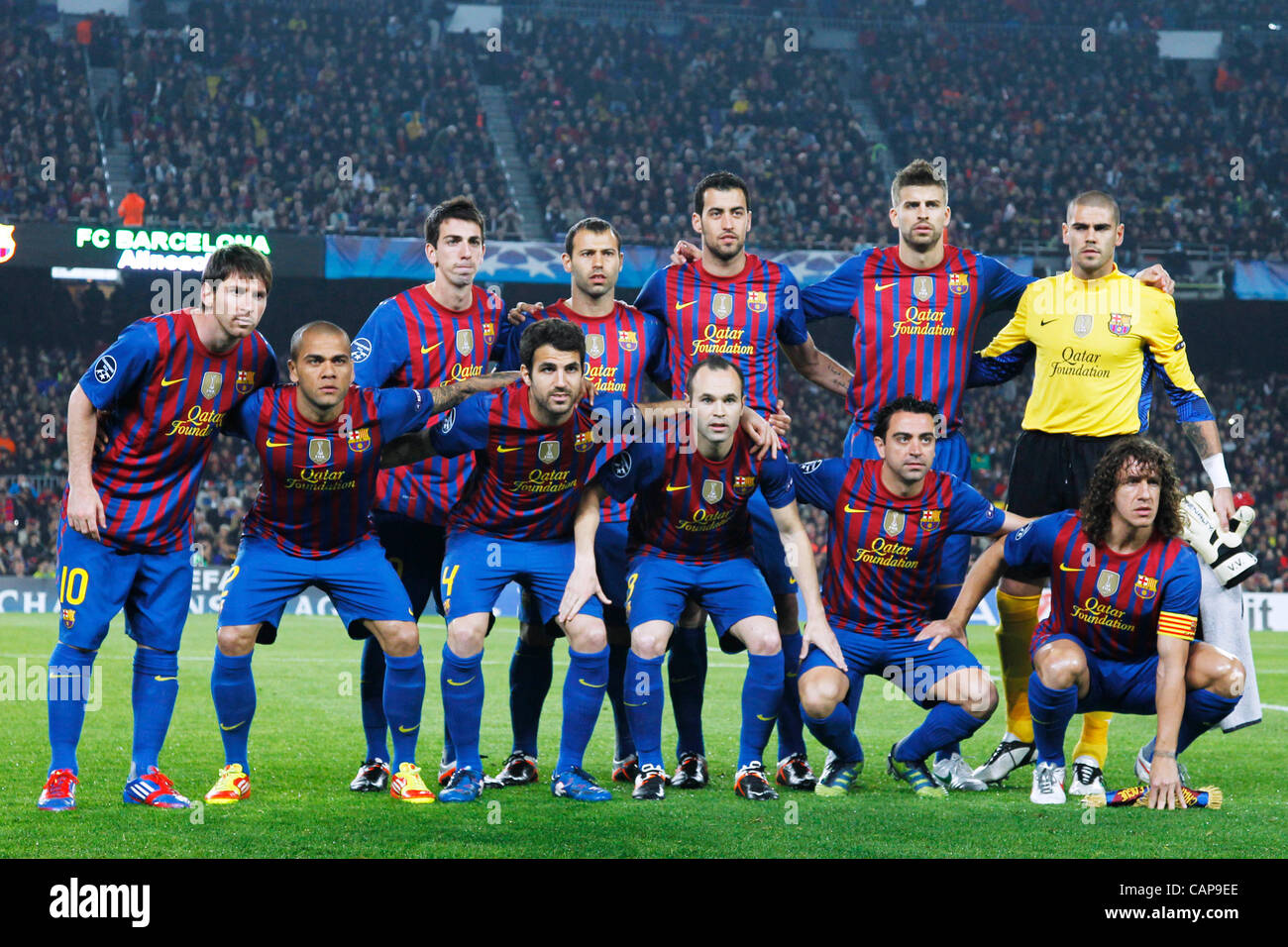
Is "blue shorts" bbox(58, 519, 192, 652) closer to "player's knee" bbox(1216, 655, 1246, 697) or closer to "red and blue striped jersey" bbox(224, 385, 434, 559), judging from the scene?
"red and blue striped jersey" bbox(224, 385, 434, 559)

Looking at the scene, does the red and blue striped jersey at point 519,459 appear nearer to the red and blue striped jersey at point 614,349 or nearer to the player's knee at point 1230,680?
the red and blue striped jersey at point 614,349

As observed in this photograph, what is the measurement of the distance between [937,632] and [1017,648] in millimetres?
969

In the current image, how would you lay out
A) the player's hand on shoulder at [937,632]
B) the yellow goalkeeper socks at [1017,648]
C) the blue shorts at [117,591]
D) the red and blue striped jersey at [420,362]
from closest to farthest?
the blue shorts at [117,591] → the player's hand on shoulder at [937,632] → the red and blue striped jersey at [420,362] → the yellow goalkeeper socks at [1017,648]

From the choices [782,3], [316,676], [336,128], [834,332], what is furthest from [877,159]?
[316,676]

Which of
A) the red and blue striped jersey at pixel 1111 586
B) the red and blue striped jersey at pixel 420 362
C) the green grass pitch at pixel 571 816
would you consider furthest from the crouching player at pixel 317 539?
the red and blue striped jersey at pixel 1111 586

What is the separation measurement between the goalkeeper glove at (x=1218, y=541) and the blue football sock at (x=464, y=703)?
3.05m

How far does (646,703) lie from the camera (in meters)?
5.55

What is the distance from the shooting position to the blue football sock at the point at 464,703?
5.49 meters

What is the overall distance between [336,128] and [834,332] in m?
10.4

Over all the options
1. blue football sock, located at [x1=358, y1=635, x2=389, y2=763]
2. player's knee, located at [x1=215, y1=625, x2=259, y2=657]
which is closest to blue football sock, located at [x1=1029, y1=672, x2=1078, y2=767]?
blue football sock, located at [x1=358, y1=635, x2=389, y2=763]

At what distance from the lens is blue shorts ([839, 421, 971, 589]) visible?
6.11 m

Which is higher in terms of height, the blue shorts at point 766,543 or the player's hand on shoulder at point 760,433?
the player's hand on shoulder at point 760,433

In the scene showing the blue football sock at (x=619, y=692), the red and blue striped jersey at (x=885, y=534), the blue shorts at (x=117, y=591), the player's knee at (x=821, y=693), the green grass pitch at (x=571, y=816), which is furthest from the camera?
the blue football sock at (x=619, y=692)

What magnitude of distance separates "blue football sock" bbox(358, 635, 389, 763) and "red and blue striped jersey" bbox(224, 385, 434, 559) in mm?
586
